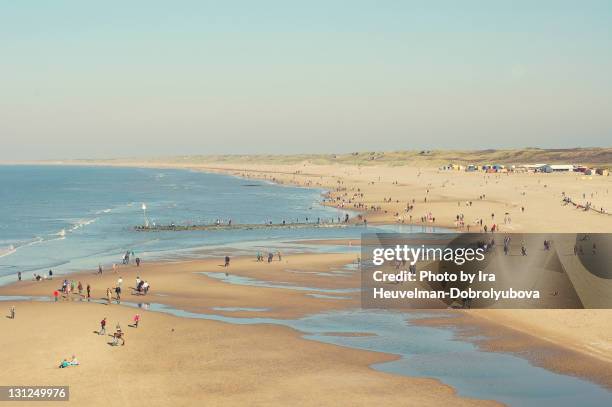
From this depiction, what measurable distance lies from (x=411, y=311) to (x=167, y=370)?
52.5 feet

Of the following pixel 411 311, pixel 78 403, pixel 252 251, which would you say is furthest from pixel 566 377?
pixel 252 251

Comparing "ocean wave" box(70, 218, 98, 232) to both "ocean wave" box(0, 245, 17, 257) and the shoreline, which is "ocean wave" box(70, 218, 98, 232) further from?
the shoreline

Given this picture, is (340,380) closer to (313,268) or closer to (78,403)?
(78,403)

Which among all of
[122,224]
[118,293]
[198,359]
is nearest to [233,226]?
[122,224]

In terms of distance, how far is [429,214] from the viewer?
310ft

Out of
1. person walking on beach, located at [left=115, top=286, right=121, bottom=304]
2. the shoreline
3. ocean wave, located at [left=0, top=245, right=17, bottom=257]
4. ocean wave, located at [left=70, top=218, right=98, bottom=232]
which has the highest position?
person walking on beach, located at [left=115, top=286, right=121, bottom=304]

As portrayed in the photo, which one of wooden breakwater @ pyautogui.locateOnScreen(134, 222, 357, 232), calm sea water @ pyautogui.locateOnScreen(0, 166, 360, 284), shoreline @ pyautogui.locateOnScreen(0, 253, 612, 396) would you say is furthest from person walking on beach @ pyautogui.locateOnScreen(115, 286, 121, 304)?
wooden breakwater @ pyautogui.locateOnScreen(134, 222, 357, 232)

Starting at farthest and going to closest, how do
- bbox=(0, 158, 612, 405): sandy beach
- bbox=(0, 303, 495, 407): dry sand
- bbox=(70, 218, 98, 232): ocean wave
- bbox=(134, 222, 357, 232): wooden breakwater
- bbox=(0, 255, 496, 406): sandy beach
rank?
bbox=(70, 218, 98, 232): ocean wave → bbox=(134, 222, 357, 232): wooden breakwater → bbox=(0, 158, 612, 405): sandy beach → bbox=(0, 255, 496, 406): sandy beach → bbox=(0, 303, 495, 407): dry sand

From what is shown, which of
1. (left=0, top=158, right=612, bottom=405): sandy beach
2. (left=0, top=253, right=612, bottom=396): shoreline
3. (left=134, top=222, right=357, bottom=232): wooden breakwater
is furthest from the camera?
(left=134, top=222, right=357, bottom=232): wooden breakwater

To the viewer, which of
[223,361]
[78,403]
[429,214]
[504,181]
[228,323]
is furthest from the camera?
[504,181]

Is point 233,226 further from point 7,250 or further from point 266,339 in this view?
point 266,339

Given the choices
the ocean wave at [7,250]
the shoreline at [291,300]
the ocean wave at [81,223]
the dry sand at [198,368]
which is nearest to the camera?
the dry sand at [198,368]

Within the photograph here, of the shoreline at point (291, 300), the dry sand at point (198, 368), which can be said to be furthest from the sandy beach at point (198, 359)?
the shoreline at point (291, 300)

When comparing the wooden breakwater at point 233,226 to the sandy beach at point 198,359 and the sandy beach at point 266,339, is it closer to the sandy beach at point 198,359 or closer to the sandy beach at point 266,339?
the sandy beach at point 266,339
